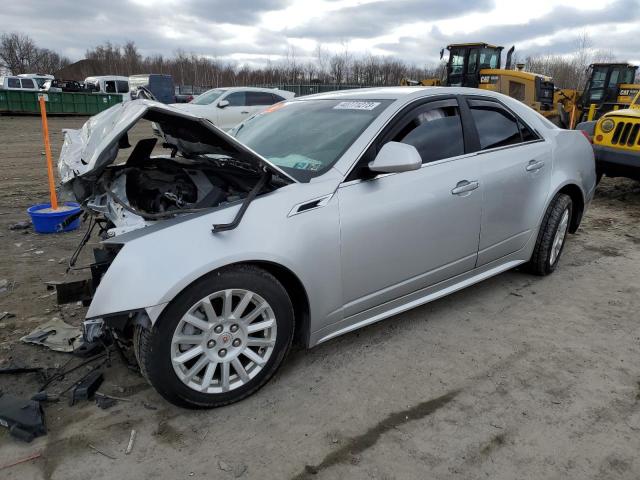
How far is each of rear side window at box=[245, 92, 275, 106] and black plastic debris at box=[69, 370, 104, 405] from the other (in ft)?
39.4

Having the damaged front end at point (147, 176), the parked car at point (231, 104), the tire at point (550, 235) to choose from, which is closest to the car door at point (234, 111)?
the parked car at point (231, 104)

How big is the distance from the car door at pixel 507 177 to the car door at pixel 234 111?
10.1 m

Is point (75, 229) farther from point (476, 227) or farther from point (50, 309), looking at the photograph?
point (476, 227)

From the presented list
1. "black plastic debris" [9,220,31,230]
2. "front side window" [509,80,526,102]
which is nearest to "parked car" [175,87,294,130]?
"black plastic debris" [9,220,31,230]

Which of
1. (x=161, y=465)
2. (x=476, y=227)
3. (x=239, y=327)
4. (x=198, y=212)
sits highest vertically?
(x=198, y=212)

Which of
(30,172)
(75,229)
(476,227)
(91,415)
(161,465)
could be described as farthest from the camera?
(30,172)

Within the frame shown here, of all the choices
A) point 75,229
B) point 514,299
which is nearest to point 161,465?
point 514,299

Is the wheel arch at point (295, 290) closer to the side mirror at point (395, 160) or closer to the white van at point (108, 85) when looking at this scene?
the side mirror at point (395, 160)

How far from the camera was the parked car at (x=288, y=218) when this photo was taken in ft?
7.76

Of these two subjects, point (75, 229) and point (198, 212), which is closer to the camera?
point (198, 212)

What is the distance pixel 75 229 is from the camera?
18.3 ft

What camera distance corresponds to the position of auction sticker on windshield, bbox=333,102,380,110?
10.7ft

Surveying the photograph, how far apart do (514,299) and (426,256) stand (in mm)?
1236

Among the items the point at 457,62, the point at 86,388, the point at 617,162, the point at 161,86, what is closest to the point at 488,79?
the point at 457,62
